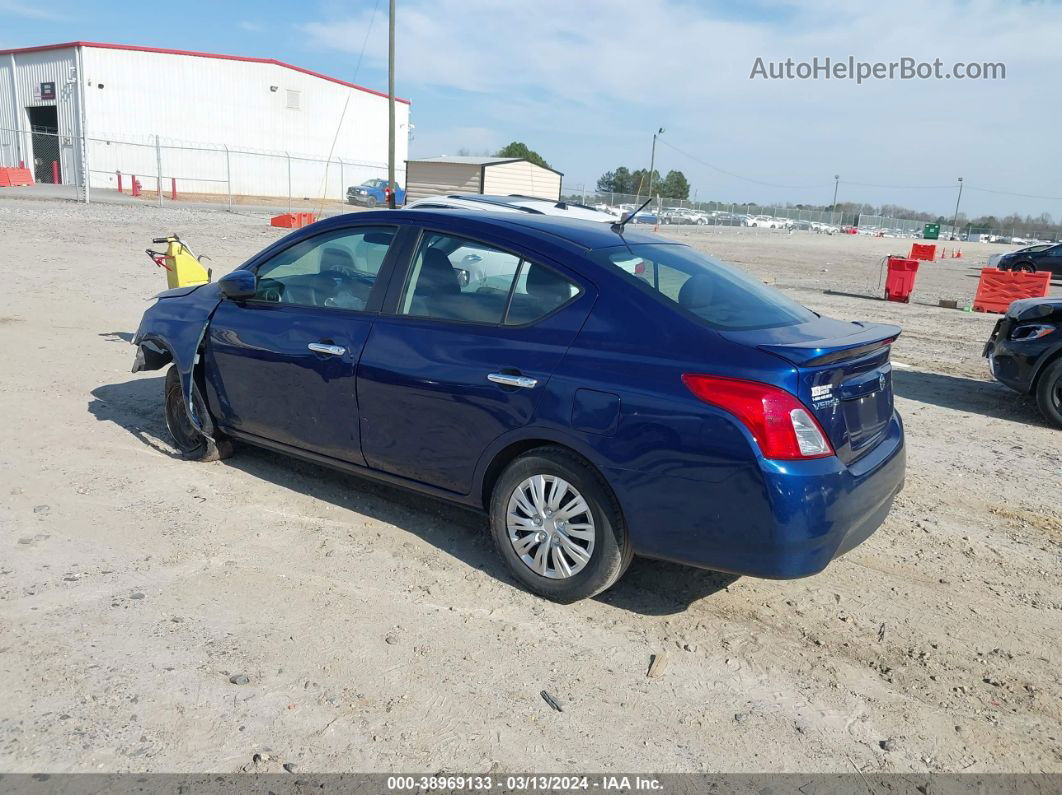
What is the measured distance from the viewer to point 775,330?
12.3ft

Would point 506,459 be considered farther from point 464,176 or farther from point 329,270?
point 464,176

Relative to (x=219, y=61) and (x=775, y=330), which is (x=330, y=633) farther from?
(x=219, y=61)

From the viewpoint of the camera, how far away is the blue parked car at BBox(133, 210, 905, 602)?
3.29m

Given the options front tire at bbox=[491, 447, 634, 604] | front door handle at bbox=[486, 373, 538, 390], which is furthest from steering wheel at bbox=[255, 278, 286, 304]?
front tire at bbox=[491, 447, 634, 604]

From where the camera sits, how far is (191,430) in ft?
18.1

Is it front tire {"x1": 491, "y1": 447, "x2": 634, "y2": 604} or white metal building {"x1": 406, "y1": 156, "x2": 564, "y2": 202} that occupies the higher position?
white metal building {"x1": 406, "y1": 156, "x2": 564, "y2": 202}

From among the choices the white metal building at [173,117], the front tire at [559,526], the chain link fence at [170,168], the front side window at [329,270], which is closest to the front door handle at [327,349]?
the front side window at [329,270]

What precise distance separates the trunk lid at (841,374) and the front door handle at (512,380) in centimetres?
87

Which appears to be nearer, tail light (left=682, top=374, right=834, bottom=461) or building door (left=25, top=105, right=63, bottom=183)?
tail light (left=682, top=374, right=834, bottom=461)

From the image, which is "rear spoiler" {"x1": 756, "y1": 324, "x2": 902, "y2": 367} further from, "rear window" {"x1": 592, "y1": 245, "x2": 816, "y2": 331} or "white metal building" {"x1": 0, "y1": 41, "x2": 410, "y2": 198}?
"white metal building" {"x1": 0, "y1": 41, "x2": 410, "y2": 198}

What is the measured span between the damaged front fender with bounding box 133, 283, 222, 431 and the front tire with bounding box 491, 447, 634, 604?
2.34 meters

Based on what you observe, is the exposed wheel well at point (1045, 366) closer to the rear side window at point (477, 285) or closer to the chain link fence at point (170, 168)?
the rear side window at point (477, 285)

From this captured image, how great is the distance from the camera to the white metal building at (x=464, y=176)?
32375 millimetres

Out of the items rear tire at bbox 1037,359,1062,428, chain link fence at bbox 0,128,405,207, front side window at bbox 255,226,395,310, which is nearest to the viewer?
front side window at bbox 255,226,395,310
